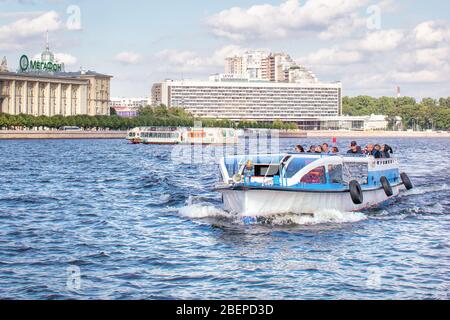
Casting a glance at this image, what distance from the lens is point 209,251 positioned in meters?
22.8

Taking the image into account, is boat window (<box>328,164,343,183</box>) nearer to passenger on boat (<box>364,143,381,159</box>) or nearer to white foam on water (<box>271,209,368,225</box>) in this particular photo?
white foam on water (<box>271,209,368,225</box>)

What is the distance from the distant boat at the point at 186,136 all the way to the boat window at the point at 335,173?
111626 mm

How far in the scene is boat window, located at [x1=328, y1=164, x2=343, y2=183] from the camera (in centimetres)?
3041

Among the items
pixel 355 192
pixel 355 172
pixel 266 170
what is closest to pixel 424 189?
pixel 355 172

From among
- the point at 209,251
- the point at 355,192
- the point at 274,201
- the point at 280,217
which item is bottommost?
the point at 209,251

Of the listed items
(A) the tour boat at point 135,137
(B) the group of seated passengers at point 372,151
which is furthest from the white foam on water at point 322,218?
(A) the tour boat at point 135,137

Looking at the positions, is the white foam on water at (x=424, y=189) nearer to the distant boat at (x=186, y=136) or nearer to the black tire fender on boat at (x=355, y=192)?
the black tire fender on boat at (x=355, y=192)

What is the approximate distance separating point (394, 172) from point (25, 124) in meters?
132

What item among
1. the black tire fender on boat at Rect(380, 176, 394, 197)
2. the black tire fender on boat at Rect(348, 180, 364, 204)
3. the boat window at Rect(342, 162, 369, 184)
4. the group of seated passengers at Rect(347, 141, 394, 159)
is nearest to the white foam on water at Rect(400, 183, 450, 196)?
the group of seated passengers at Rect(347, 141, 394, 159)

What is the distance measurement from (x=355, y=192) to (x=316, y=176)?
66.2 inches

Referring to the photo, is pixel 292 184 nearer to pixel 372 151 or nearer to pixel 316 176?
pixel 316 176

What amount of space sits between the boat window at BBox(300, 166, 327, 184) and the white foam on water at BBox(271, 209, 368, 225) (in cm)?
115

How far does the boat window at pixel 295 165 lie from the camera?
95.6 ft

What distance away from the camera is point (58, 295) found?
17688 mm
